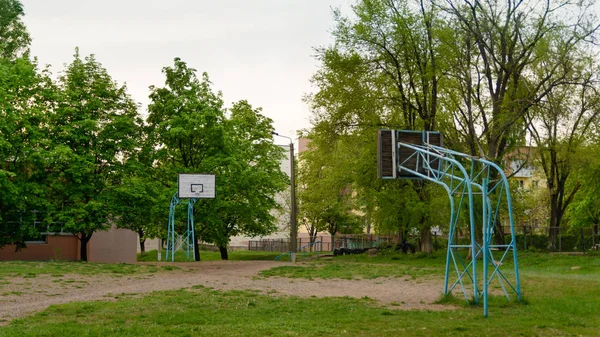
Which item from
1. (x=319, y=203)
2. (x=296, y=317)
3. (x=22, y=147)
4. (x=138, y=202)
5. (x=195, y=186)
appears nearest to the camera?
(x=296, y=317)

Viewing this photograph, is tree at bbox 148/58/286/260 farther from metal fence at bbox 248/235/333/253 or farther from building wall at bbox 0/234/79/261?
metal fence at bbox 248/235/333/253

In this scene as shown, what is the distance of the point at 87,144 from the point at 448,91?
2008cm

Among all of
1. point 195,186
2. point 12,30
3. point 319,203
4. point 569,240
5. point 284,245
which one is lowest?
point 284,245

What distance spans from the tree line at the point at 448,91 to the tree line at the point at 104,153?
6.21 meters

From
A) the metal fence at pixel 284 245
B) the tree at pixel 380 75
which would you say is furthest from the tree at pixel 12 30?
the metal fence at pixel 284 245

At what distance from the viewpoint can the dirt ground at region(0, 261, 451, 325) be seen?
55.8ft

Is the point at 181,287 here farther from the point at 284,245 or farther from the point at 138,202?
the point at 284,245

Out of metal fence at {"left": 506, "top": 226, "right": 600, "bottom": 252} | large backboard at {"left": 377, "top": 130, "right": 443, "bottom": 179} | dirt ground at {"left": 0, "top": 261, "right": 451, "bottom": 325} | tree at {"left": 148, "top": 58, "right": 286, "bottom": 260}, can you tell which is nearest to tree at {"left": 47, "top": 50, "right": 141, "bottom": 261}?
tree at {"left": 148, "top": 58, "right": 286, "bottom": 260}

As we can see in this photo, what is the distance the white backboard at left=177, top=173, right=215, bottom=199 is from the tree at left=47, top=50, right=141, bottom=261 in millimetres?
3878

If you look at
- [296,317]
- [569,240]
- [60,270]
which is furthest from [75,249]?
[296,317]

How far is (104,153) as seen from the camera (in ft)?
128

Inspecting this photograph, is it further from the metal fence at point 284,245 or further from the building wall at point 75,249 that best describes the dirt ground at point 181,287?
the metal fence at point 284,245

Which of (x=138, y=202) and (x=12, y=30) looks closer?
(x=138, y=202)

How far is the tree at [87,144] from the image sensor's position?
37.3 m
